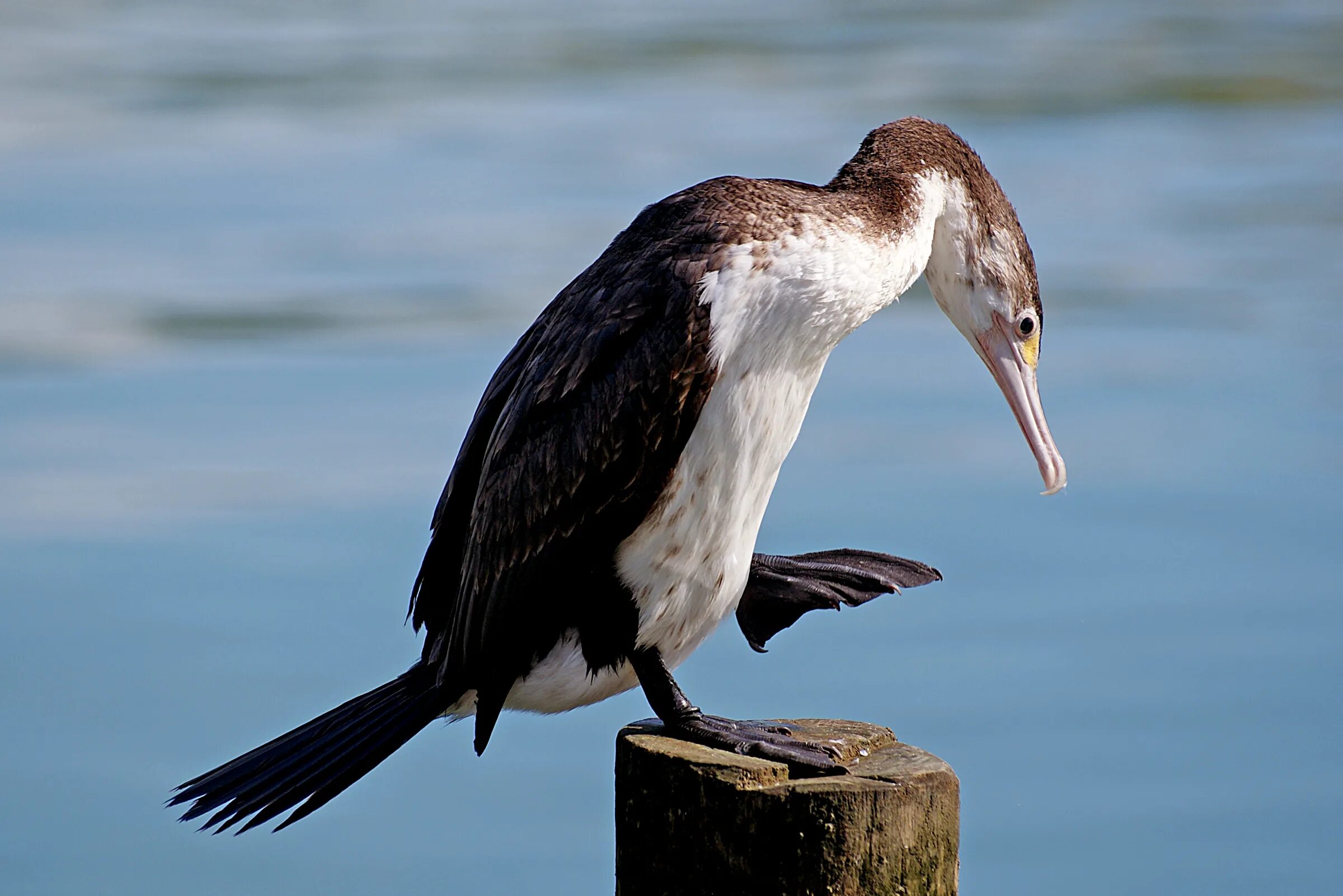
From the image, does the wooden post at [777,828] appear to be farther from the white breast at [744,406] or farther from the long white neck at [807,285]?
the long white neck at [807,285]

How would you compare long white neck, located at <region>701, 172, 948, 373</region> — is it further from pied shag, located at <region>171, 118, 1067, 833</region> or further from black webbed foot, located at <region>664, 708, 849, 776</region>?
black webbed foot, located at <region>664, 708, 849, 776</region>

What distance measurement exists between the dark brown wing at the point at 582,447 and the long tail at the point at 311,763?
0.45 ft

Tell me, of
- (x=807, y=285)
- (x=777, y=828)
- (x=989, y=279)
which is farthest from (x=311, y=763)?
(x=989, y=279)

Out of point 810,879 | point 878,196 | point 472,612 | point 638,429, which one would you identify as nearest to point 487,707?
point 472,612

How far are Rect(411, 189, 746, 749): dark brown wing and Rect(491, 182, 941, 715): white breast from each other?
0.04 m

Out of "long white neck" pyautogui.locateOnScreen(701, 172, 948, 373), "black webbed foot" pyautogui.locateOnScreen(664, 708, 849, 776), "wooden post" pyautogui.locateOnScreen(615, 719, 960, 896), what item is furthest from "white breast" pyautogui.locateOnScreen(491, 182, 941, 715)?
"wooden post" pyautogui.locateOnScreen(615, 719, 960, 896)

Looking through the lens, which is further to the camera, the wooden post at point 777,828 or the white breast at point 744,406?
the white breast at point 744,406

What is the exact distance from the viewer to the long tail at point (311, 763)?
3203mm

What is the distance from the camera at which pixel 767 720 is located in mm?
3010

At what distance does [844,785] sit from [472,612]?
100 cm

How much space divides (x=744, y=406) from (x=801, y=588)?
76 cm

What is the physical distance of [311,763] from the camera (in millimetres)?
3223

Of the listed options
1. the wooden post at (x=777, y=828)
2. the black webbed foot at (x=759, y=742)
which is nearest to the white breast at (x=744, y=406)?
the black webbed foot at (x=759, y=742)

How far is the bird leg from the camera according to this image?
2.71 meters
